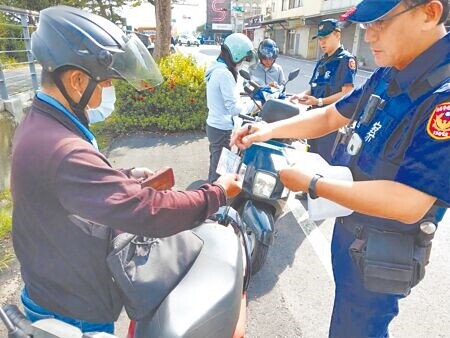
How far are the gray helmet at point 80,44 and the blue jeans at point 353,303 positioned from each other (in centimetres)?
127

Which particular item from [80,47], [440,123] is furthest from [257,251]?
[80,47]

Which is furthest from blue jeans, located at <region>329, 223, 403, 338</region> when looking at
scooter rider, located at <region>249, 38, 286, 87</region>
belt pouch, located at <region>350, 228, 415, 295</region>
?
scooter rider, located at <region>249, 38, 286, 87</region>

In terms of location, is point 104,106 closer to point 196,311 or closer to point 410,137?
point 196,311

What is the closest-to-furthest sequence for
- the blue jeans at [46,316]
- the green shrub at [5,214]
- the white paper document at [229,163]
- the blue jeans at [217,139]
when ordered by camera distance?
the blue jeans at [46,316]
the white paper document at [229,163]
the green shrub at [5,214]
the blue jeans at [217,139]

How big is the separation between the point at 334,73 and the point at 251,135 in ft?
7.85

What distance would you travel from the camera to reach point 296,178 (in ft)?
4.50

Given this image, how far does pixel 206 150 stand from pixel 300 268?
10.5 ft

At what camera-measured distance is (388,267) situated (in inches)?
53.3

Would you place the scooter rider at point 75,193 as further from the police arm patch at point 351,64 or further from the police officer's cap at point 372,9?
the police arm patch at point 351,64

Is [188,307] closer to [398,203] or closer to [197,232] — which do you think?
[197,232]

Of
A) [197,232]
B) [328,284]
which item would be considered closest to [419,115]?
[197,232]

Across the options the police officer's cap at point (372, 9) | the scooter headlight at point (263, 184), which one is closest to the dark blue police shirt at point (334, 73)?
the scooter headlight at point (263, 184)

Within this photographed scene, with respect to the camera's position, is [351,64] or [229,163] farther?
[351,64]

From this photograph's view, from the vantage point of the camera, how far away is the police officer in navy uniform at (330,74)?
12.0 feet
